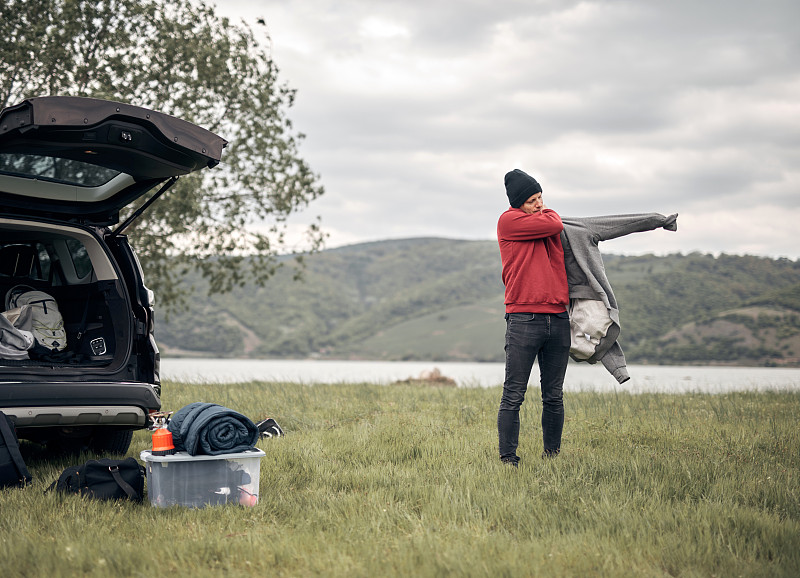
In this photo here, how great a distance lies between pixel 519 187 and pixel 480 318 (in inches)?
4830

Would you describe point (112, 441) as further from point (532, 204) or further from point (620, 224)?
point (620, 224)

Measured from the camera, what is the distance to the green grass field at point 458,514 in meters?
2.82

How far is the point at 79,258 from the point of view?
216 inches

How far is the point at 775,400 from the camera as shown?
8875 millimetres

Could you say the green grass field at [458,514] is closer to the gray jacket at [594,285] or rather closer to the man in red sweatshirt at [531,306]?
the man in red sweatshirt at [531,306]

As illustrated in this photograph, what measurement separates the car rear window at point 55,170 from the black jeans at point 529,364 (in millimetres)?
3313

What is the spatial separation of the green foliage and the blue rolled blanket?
8.94 m

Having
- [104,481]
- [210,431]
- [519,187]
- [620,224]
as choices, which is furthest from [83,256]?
[620,224]

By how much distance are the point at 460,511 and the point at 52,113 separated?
3364mm

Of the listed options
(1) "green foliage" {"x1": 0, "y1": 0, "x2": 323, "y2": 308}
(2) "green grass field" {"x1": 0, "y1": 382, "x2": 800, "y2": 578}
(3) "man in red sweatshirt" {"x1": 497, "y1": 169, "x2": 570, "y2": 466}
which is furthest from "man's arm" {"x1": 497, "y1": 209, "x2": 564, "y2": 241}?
(1) "green foliage" {"x1": 0, "y1": 0, "x2": 323, "y2": 308}

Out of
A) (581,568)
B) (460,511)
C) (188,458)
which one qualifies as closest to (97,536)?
(188,458)

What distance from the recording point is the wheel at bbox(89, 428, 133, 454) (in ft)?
18.0

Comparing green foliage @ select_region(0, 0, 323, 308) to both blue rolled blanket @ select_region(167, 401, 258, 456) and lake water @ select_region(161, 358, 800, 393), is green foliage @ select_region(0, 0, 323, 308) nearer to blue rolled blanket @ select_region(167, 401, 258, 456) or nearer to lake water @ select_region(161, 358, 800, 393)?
lake water @ select_region(161, 358, 800, 393)

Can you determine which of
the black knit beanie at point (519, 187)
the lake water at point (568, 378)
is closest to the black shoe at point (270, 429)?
the black knit beanie at point (519, 187)
